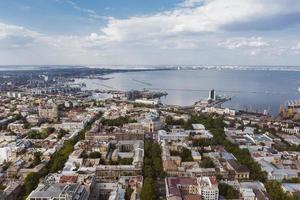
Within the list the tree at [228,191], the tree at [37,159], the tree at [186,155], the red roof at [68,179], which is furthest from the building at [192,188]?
the tree at [37,159]

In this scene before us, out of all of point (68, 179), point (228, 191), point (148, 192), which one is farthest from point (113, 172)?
point (228, 191)

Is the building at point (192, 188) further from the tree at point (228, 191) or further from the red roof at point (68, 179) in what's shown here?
the red roof at point (68, 179)

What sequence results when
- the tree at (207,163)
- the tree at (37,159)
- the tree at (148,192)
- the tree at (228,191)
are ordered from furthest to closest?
the tree at (37,159) < the tree at (207,163) < the tree at (228,191) < the tree at (148,192)

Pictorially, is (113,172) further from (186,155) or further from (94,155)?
(186,155)

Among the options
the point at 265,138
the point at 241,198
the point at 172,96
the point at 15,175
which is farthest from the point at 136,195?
the point at 172,96

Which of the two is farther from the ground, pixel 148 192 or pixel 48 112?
pixel 48 112

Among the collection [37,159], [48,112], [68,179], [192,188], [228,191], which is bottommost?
[228,191]

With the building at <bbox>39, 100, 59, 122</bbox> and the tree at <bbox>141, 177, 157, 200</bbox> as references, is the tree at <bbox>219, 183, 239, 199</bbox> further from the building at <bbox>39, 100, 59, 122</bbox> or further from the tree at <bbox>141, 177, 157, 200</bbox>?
the building at <bbox>39, 100, 59, 122</bbox>

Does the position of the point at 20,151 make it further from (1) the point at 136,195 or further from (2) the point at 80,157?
(1) the point at 136,195

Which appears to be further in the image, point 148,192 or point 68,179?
point 68,179

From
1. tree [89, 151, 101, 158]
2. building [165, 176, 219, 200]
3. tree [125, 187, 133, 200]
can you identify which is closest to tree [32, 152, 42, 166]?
tree [89, 151, 101, 158]
